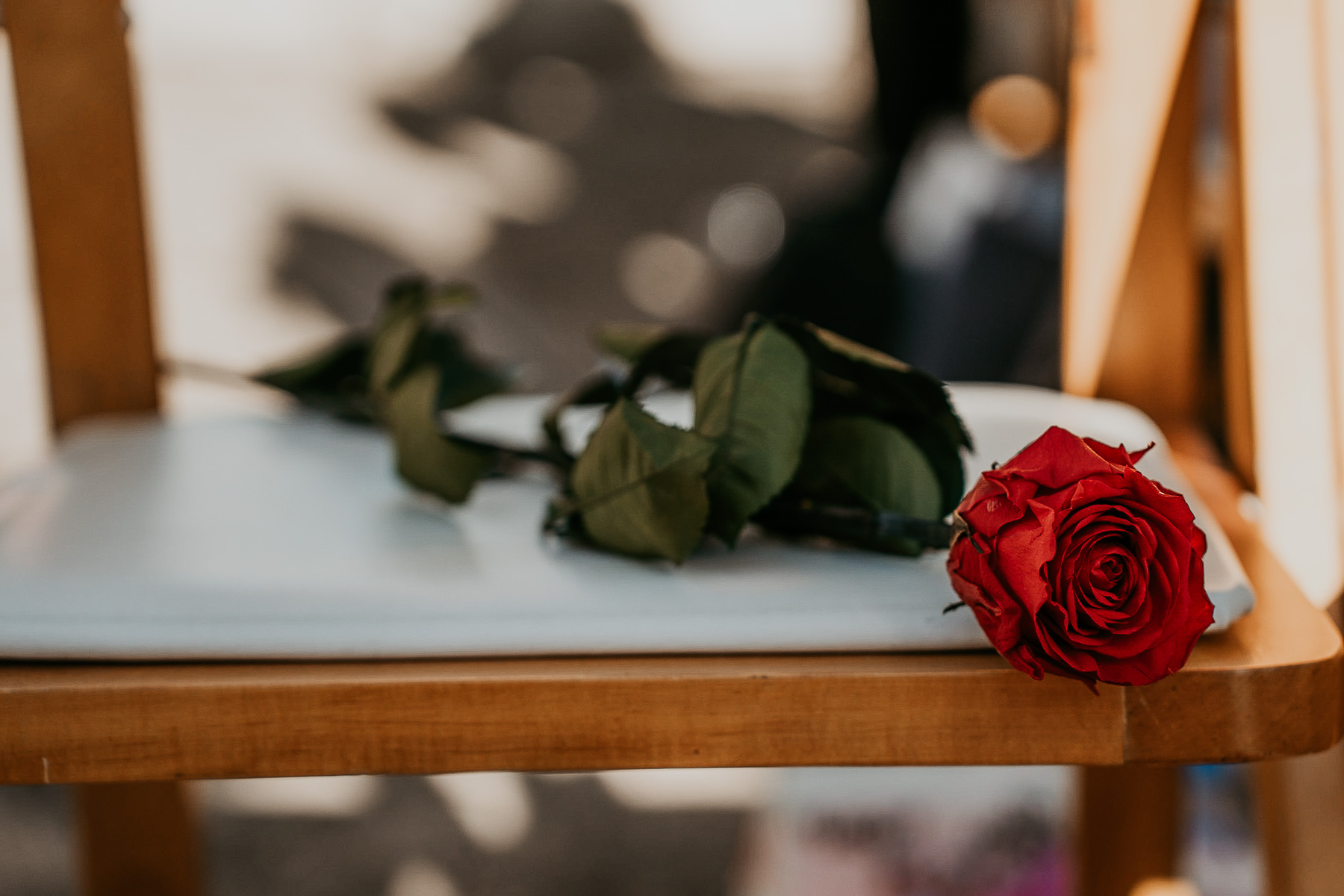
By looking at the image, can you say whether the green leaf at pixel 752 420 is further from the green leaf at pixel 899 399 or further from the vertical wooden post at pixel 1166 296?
the vertical wooden post at pixel 1166 296

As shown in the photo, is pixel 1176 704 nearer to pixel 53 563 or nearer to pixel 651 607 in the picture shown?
pixel 651 607

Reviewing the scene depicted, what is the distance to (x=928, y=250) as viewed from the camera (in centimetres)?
136

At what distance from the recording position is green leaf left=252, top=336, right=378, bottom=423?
56 centimetres

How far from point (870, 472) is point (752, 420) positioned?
5 centimetres

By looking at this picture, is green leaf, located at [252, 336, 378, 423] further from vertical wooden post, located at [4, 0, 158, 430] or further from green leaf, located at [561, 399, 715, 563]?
green leaf, located at [561, 399, 715, 563]

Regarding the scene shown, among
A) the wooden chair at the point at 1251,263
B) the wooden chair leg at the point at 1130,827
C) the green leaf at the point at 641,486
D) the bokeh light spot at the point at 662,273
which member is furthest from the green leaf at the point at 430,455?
the bokeh light spot at the point at 662,273

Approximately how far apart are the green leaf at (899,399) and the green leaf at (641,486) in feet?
0.20

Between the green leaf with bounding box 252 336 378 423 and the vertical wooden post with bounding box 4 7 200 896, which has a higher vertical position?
the vertical wooden post with bounding box 4 7 200 896

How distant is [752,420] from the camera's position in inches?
12.4

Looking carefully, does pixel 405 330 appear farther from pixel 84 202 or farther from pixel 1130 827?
pixel 1130 827

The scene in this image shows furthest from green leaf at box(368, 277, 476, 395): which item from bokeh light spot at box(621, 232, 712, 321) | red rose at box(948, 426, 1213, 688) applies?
bokeh light spot at box(621, 232, 712, 321)

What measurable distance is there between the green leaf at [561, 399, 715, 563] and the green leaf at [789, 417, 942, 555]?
0.18 ft

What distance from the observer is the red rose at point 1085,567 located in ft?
0.80

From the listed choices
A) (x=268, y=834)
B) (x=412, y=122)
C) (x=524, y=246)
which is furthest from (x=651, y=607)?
(x=412, y=122)
